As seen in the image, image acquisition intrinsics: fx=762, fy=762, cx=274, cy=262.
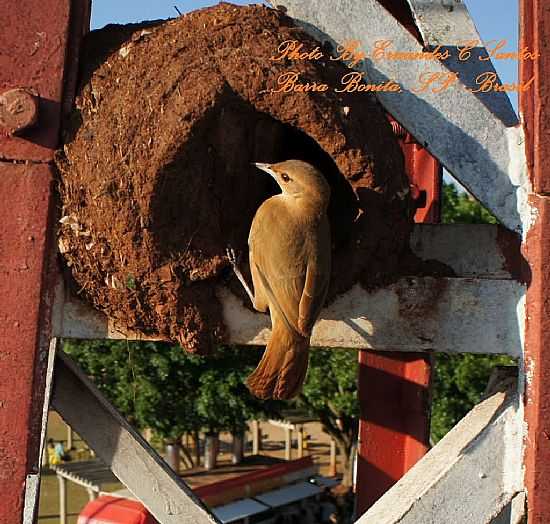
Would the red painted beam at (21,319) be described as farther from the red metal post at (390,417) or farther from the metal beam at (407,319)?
the red metal post at (390,417)

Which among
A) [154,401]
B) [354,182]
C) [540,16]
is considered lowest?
[154,401]

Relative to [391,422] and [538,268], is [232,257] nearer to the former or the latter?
[538,268]

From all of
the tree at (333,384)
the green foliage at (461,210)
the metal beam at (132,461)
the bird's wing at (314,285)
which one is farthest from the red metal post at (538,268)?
the green foliage at (461,210)

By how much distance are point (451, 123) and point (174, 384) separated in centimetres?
1302

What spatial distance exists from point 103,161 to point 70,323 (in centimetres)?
67

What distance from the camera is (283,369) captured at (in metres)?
2.89

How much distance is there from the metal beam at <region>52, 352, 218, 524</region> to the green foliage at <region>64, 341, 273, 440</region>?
457 inches

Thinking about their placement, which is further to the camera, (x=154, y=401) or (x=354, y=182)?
(x=154, y=401)

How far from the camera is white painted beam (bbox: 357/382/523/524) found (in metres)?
2.89

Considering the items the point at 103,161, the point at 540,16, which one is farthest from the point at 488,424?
the point at 103,161

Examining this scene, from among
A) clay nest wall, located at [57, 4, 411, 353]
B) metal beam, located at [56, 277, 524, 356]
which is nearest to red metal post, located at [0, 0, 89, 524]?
clay nest wall, located at [57, 4, 411, 353]

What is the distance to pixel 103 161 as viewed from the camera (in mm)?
3018

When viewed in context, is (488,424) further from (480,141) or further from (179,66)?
(179,66)

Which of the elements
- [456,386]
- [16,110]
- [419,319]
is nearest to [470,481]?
[419,319]
